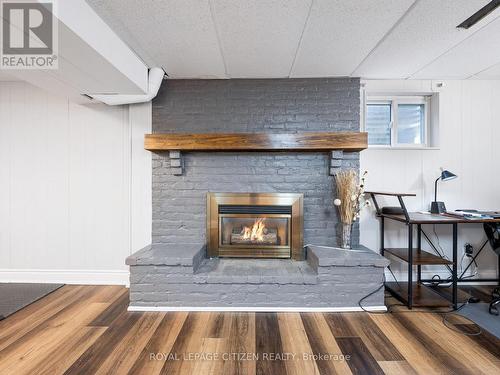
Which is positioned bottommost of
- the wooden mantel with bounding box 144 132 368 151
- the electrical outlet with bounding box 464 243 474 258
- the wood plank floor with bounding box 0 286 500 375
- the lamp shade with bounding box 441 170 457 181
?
the wood plank floor with bounding box 0 286 500 375

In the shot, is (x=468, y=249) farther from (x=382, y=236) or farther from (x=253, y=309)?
(x=253, y=309)

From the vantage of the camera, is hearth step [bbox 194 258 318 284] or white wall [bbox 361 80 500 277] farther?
white wall [bbox 361 80 500 277]

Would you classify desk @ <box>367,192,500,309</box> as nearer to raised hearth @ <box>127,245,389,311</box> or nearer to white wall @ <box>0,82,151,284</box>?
raised hearth @ <box>127,245,389,311</box>

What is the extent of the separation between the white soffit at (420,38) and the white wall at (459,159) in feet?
0.91

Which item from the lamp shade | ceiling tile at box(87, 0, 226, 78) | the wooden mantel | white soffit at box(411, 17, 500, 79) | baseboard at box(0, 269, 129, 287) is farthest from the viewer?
baseboard at box(0, 269, 129, 287)

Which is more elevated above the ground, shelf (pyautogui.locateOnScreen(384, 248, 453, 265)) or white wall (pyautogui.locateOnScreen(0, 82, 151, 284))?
white wall (pyautogui.locateOnScreen(0, 82, 151, 284))

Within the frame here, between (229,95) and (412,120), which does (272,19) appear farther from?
(412,120)

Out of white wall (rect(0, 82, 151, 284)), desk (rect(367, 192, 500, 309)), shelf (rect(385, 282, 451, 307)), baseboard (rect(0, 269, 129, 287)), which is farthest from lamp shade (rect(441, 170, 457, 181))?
baseboard (rect(0, 269, 129, 287))

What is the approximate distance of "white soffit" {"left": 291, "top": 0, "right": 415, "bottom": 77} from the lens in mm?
1506

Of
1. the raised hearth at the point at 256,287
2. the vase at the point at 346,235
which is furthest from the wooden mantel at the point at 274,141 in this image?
the raised hearth at the point at 256,287

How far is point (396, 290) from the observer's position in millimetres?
2311

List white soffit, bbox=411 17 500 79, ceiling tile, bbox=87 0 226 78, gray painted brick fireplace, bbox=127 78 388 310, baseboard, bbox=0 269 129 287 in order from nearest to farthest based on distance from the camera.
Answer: ceiling tile, bbox=87 0 226 78 → white soffit, bbox=411 17 500 79 → gray painted brick fireplace, bbox=127 78 388 310 → baseboard, bbox=0 269 129 287

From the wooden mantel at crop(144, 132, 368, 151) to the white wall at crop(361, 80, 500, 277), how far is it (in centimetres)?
65

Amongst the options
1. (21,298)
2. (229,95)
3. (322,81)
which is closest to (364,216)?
(322,81)
